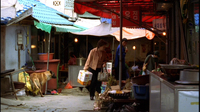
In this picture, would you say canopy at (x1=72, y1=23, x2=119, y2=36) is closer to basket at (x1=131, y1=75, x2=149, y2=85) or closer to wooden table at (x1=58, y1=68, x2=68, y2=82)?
wooden table at (x1=58, y1=68, x2=68, y2=82)

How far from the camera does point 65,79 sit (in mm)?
12172

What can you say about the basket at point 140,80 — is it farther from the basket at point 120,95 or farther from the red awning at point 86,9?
the red awning at point 86,9

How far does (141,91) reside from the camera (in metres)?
5.19

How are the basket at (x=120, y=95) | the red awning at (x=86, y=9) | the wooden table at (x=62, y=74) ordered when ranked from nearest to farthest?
the basket at (x=120, y=95)
the red awning at (x=86, y=9)
the wooden table at (x=62, y=74)

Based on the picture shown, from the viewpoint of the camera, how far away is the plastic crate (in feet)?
17.0

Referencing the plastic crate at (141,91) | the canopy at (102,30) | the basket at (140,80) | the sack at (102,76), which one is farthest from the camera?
the canopy at (102,30)

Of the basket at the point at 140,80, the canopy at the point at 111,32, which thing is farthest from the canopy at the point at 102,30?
the basket at the point at 140,80

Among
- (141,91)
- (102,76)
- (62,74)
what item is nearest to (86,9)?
(102,76)

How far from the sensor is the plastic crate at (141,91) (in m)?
5.17

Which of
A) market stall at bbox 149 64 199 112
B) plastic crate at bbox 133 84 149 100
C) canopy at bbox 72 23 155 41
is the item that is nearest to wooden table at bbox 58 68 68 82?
canopy at bbox 72 23 155 41

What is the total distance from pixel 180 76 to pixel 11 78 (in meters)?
1.90

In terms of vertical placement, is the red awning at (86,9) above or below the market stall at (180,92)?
above

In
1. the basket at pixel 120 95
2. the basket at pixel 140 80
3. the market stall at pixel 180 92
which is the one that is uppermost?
the market stall at pixel 180 92

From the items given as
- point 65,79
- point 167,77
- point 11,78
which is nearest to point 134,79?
point 167,77
